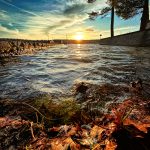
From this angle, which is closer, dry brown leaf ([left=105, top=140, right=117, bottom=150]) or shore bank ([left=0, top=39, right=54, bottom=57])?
dry brown leaf ([left=105, top=140, right=117, bottom=150])

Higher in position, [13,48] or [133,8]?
[133,8]

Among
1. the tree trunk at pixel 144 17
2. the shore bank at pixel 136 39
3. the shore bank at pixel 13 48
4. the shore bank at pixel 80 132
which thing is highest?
the tree trunk at pixel 144 17

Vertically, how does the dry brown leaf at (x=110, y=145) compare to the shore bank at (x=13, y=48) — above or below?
below

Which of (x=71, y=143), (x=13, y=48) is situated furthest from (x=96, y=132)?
(x=13, y=48)

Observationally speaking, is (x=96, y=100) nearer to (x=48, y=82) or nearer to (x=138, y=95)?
(x=138, y=95)

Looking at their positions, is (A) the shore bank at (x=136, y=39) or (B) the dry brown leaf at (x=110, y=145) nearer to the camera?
(B) the dry brown leaf at (x=110, y=145)

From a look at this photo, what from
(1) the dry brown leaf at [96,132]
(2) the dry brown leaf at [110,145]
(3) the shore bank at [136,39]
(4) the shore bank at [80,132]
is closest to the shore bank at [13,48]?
(3) the shore bank at [136,39]

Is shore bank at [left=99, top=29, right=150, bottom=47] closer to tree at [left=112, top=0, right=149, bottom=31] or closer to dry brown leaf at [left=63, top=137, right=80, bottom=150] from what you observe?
tree at [left=112, top=0, right=149, bottom=31]

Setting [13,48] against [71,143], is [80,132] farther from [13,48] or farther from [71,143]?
[13,48]

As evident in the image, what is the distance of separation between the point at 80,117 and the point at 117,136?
3.42ft

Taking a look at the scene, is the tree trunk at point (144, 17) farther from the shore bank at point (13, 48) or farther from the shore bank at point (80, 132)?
the shore bank at point (80, 132)

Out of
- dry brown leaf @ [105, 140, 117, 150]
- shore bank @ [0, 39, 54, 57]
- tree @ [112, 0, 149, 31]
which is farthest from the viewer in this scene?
tree @ [112, 0, 149, 31]

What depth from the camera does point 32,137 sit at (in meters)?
1.95

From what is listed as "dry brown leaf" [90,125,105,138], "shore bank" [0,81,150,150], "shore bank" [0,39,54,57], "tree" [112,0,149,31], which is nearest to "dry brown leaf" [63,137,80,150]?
"shore bank" [0,81,150,150]
